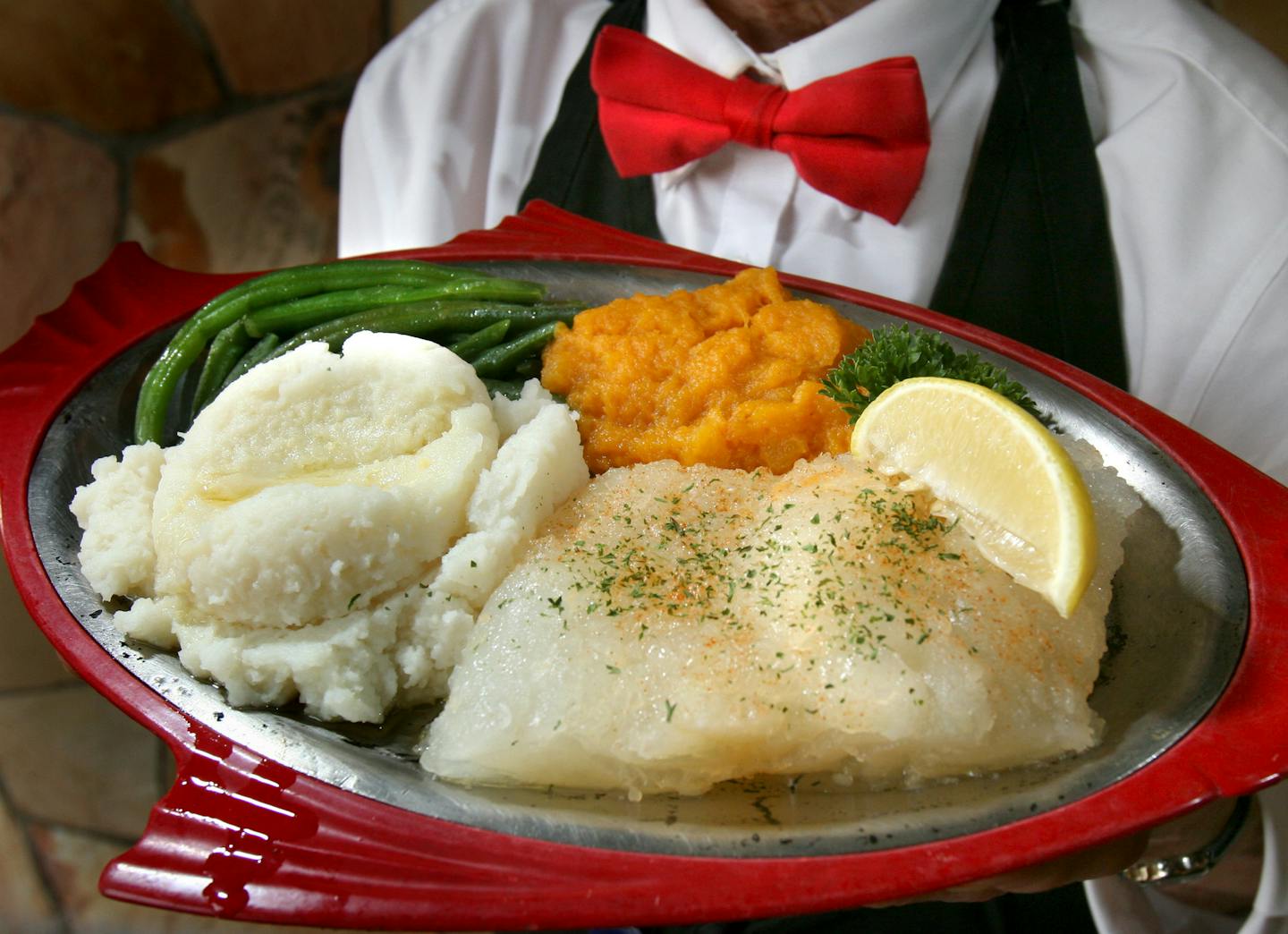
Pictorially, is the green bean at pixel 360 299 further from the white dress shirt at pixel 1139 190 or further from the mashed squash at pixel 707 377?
the white dress shirt at pixel 1139 190

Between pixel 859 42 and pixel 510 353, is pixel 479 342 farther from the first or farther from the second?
pixel 859 42

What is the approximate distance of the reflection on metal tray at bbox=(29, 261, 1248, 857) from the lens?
143cm

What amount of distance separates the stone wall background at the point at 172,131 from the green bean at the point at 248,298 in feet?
7.83

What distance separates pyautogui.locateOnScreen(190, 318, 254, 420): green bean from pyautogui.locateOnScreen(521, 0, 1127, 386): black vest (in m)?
1.88

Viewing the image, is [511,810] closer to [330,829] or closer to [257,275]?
[330,829]

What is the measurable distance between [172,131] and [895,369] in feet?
12.9

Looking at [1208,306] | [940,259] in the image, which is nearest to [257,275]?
[940,259]

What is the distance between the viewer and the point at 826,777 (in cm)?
161

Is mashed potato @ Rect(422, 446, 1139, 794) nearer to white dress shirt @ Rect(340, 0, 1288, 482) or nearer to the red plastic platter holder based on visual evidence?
the red plastic platter holder

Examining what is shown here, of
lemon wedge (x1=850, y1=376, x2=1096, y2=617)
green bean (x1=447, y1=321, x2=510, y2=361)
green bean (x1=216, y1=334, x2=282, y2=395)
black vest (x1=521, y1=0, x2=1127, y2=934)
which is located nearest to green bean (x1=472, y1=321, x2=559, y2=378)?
green bean (x1=447, y1=321, x2=510, y2=361)

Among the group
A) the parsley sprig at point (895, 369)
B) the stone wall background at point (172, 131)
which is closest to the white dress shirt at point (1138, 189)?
the parsley sprig at point (895, 369)

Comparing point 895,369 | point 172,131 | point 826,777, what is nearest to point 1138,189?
point 895,369

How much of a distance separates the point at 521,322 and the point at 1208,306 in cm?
193

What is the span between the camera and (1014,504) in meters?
1.73
